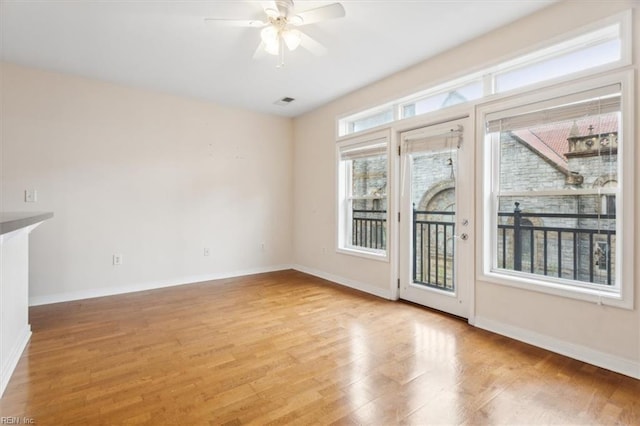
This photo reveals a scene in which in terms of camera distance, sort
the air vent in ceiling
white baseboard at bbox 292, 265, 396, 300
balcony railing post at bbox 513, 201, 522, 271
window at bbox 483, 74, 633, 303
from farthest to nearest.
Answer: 1. the air vent in ceiling
2. white baseboard at bbox 292, 265, 396, 300
3. balcony railing post at bbox 513, 201, 522, 271
4. window at bbox 483, 74, 633, 303

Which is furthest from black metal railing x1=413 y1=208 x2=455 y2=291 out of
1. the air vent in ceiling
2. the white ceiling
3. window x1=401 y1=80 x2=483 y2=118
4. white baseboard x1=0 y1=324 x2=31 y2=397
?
white baseboard x1=0 y1=324 x2=31 y2=397

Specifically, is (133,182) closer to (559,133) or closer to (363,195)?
(363,195)

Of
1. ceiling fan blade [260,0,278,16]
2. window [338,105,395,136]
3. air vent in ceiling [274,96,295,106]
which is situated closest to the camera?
ceiling fan blade [260,0,278,16]

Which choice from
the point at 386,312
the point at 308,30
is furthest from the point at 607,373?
the point at 308,30

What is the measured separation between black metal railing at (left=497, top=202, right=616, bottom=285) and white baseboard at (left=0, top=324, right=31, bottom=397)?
12.6 ft

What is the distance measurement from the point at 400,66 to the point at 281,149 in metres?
2.63

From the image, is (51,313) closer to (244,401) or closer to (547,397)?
(244,401)

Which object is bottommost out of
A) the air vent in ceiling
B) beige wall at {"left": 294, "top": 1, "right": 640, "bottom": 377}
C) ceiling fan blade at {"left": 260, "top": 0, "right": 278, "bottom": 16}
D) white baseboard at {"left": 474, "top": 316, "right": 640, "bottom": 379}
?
white baseboard at {"left": 474, "top": 316, "right": 640, "bottom": 379}

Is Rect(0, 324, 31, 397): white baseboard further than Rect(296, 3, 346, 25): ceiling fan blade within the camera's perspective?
No

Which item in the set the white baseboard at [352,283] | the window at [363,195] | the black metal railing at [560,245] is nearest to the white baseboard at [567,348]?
the black metal railing at [560,245]

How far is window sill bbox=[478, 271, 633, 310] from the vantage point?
213 centimetres

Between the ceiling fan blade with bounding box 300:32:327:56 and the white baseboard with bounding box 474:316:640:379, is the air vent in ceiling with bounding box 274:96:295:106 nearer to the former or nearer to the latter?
the ceiling fan blade with bounding box 300:32:327:56

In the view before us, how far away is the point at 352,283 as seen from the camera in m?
4.32

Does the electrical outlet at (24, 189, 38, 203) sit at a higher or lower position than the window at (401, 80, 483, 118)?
lower
